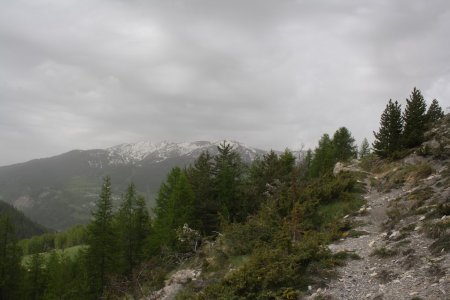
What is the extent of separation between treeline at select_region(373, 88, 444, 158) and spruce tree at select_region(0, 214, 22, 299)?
47.5 meters

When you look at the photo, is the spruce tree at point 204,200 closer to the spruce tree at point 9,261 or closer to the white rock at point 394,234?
the white rock at point 394,234

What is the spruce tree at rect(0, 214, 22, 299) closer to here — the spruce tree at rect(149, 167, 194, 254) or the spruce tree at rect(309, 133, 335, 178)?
the spruce tree at rect(149, 167, 194, 254)

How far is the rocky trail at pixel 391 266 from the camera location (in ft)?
37.1

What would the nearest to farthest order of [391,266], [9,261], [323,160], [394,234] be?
[391,266] < [394,234] < [9,261] < [323,160]

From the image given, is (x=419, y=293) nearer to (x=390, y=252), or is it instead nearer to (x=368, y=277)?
(x=368, y=277)

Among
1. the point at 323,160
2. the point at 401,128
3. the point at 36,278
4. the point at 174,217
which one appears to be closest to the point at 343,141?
the point at 323,160

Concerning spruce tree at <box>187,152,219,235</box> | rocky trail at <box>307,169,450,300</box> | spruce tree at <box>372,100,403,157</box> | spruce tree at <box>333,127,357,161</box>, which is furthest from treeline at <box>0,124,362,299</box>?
spruce tree at <box>333,127,357,161</box>

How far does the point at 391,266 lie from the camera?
532 inches

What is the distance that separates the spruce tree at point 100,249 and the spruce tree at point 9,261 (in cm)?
1269

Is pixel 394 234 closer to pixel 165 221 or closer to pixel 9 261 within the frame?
pixel 165 221

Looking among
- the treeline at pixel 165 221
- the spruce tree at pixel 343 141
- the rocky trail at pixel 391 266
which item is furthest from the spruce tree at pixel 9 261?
the spruce tree at pixel 343 141

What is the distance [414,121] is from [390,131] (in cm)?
264

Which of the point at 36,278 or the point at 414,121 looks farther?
the point at 36,278

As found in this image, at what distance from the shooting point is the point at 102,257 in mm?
37906
